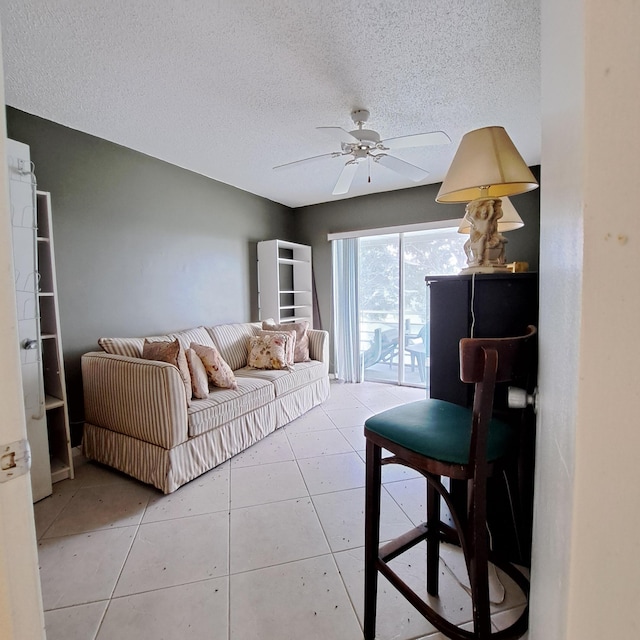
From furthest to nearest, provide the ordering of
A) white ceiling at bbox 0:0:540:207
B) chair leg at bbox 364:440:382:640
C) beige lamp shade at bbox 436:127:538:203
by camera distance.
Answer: white ceiling at bbox 0:0:540:207 < beige lamp shade at bbox 436:127:538:203 < chair leg at bbox 364:440:382:640

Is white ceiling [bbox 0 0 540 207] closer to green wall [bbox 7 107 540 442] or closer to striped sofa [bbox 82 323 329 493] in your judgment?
green wall [bbox 7 107 540 442]

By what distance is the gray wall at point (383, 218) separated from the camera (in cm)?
349

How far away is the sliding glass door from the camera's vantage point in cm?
414

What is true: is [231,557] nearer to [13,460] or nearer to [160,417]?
[160,417]

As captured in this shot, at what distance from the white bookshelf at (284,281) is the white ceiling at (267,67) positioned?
5.13ft

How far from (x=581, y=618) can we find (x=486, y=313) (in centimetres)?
111

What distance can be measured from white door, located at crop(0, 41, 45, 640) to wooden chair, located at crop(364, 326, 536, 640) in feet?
2.77

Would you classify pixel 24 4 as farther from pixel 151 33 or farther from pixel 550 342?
pixel 550 342

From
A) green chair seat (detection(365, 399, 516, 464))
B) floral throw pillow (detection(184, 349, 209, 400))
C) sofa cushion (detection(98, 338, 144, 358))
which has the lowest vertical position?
floral throw pillow (detection(184, 349, 209, 400))

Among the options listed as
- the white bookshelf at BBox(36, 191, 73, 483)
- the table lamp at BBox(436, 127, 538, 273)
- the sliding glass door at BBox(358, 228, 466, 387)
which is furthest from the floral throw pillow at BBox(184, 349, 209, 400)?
the sliding glass door at BBox(358, 228, 466, 387)

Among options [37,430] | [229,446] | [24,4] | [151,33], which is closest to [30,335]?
[37,430]

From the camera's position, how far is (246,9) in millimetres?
1444

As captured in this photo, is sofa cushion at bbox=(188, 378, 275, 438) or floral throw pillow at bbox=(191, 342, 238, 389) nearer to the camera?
sofa cushion at bbox=(188, 378, 275, 438)

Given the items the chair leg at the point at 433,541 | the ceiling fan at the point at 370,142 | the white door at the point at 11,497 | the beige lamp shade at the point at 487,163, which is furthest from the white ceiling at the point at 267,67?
the chair leg at the point at 433,541
